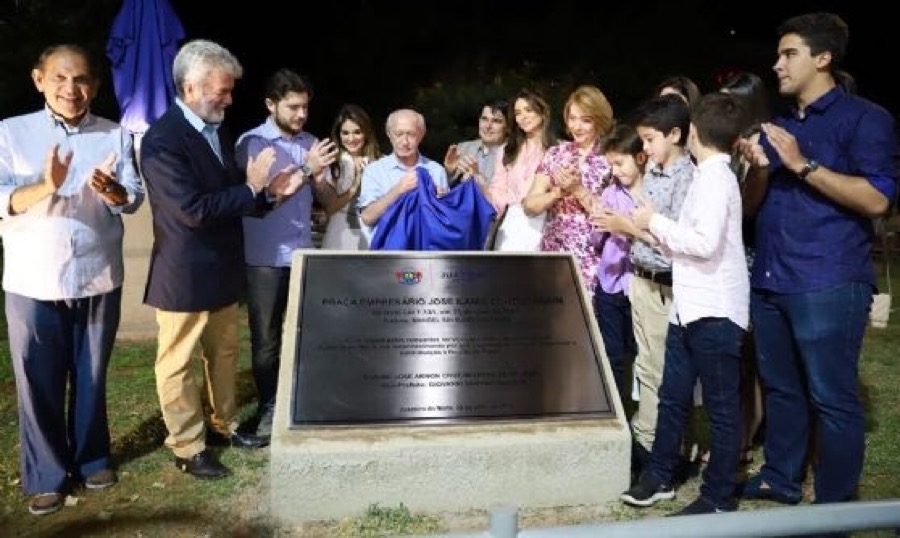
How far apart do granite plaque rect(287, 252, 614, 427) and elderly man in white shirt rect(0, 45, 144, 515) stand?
981 millimetres

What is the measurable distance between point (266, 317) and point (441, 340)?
1259 mm

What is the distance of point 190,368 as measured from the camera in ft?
13.2

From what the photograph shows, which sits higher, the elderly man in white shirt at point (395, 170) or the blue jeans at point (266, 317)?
the elderly man in white shirt at point (395, 170)

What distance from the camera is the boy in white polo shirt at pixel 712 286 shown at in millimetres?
3326

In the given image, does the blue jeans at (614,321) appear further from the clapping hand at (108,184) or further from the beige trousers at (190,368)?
the clapping hand at (108,184)

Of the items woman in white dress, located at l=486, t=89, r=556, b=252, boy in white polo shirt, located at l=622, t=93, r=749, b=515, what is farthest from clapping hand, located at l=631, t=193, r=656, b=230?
woman in white dress, located at l=486, t=89, r=556, b=252

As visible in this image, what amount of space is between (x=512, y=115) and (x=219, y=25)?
45.0 feet

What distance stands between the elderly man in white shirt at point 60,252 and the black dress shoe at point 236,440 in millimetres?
761

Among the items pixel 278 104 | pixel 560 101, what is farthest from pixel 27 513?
pixel 560 101

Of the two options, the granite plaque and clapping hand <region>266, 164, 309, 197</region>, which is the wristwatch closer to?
the granite plaque

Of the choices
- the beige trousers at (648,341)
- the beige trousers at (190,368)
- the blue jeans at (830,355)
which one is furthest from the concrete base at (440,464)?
the blue jeans at (830,355)

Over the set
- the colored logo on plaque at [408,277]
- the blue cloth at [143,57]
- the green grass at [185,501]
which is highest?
the blue cloth at [143,57]

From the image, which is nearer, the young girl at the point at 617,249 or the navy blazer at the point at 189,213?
the navy blazer at the point at 189,213

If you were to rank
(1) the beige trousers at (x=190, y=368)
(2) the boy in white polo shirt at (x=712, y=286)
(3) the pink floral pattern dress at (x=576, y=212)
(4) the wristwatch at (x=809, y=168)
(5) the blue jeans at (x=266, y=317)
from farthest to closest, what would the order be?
1. (5) the blue jeans at (x=266, y=317)
2. (3) the pink floral pattern dress at (x=576, y=212)
3. (1) the beige trousers at (x=190, y=368)
4. (2) the boy in white polo shirt at (x=712, y=286)
5. (4) the wristwatch at (x=809, y=168)
